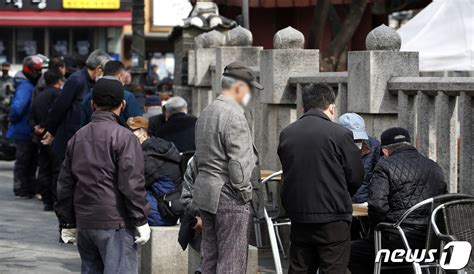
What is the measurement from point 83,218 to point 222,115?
1.14 m

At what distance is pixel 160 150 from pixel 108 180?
2.64 m

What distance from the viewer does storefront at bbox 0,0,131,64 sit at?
39219mm

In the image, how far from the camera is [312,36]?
21969mm

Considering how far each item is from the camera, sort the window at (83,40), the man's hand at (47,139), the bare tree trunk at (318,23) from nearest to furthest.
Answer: the man's hand at (47,139) < the bare tree trunk at (318,23) < the window at (83,40)

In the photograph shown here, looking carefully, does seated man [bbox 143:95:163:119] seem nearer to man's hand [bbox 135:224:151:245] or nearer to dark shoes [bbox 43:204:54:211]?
dark shoes [bbox 43:204:54:211]

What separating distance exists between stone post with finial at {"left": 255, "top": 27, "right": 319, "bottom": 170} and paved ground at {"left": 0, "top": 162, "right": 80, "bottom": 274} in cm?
254

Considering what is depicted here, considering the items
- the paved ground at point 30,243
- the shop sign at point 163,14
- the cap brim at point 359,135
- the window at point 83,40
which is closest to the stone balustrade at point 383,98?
the cap brim at point 359,135

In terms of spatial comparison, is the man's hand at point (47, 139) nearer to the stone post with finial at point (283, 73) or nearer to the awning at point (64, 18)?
the stone post with finial at point (283, 73)

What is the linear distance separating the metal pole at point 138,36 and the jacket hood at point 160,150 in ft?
36.0

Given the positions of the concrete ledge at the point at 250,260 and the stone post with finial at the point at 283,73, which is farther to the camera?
the stone post with finial at the point at 283,73

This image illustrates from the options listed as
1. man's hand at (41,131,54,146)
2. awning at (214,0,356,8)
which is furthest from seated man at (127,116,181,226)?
awning at (214,0,356,8)

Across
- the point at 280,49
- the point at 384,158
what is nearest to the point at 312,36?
the point at 280,49

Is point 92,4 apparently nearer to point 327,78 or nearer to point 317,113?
A: point 327,78

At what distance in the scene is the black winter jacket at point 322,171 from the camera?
7832 mm
